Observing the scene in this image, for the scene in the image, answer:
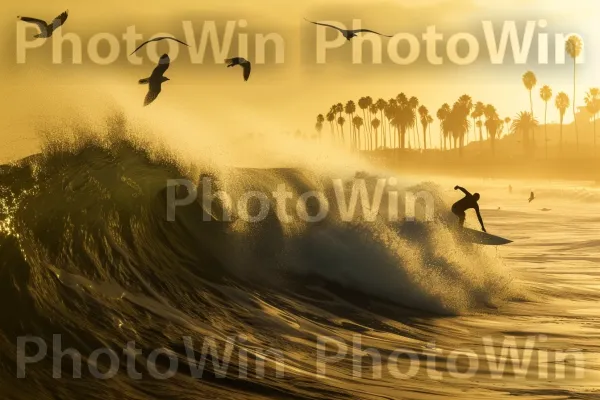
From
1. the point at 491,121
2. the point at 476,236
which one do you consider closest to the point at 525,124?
the point at 491,121

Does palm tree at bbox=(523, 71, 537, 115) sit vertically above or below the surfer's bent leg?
above

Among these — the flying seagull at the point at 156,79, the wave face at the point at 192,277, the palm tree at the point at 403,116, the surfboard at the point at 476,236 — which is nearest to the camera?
the wave face at the point at 192,277

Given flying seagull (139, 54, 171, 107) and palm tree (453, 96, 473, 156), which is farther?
palm tree (453, 96, 473, 156)

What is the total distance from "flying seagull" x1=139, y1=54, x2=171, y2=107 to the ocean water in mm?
2178

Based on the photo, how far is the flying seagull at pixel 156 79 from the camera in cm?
1841

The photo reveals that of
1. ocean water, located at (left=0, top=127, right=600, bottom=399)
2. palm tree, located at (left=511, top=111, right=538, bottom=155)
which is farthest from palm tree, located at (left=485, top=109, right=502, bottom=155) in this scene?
ocean water, located at (left=0, top=127, right=600, bottom=399)

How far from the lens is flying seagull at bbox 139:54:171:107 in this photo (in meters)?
18.4

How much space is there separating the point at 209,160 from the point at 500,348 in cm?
917

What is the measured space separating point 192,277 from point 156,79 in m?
4.09

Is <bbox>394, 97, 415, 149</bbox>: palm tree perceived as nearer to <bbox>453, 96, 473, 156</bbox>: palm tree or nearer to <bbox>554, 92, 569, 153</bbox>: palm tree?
<bbox>453, 96, 473, 156</bbox>: palm tree

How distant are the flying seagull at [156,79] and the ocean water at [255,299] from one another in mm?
2178

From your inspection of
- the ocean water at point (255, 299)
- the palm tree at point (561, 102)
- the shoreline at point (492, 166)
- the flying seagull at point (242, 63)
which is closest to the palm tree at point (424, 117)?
the shoreline at point (492, 166)

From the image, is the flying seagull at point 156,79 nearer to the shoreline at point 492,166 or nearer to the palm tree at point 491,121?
the shoreline at point 492,166

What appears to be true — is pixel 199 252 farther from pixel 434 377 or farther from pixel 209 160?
pixel 434 377
